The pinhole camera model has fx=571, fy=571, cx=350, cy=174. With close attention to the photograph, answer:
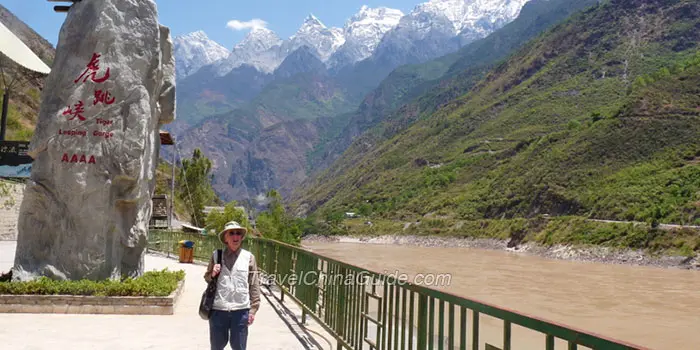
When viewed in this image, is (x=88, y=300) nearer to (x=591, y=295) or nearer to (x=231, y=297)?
(x=231, y=297)

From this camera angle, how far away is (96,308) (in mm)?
8664

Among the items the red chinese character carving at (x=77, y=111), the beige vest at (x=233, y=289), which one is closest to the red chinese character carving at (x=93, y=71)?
the red chinese character carving at (x=77, y=111)

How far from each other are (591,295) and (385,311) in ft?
85.5

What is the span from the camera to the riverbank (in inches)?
1698

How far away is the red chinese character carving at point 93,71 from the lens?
940 centimetres

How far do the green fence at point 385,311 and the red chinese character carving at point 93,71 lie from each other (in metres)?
4.16

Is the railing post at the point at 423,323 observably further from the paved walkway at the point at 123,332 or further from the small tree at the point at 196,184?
Result: the small tree at the point at 196,184

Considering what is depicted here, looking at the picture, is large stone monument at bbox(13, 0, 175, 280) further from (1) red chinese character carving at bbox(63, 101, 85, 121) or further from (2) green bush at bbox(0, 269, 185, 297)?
(2) green bush at bbox(0, 269, 185, 297)

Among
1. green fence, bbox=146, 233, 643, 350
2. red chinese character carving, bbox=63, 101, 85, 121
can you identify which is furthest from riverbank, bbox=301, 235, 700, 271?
red chinese character carving, bbox=63, 101, 85, 121

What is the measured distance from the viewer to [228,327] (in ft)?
16.4

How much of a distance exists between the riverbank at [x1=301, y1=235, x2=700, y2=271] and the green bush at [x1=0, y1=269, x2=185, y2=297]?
4211 cm

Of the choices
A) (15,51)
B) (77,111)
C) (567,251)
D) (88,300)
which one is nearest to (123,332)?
(88,300)

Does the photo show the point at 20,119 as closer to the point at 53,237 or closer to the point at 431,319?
the point at 53,237

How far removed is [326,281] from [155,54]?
5.47 meters
